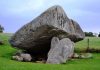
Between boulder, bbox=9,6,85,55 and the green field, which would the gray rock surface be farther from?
boulder, bbox=9,6,85,55

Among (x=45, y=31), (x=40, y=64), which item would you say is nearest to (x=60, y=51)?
(x=45, y=31)

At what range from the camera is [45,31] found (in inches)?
1416

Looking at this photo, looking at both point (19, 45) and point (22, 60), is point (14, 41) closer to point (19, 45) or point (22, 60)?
point (19, 45)

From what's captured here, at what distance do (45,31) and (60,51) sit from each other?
2.81 metres

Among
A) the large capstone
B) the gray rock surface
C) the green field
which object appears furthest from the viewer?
the large capstone

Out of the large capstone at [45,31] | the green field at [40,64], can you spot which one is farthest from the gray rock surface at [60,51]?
the large capstone at [45,31]

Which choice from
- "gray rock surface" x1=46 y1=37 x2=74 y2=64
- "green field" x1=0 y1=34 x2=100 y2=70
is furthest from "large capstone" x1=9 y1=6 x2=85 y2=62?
"green field" x1=0 y1=34 x2=100 y2=70

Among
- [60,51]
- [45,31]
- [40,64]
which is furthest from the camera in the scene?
[45,31]

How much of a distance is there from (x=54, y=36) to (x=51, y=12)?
231 cm

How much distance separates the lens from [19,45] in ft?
124

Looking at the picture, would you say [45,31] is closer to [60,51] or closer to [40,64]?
[60,51]

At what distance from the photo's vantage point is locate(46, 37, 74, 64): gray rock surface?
33.0 m

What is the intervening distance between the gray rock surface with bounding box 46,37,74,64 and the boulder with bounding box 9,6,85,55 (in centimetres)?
107

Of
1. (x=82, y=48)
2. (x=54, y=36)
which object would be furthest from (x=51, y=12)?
(x=82, y=48)
